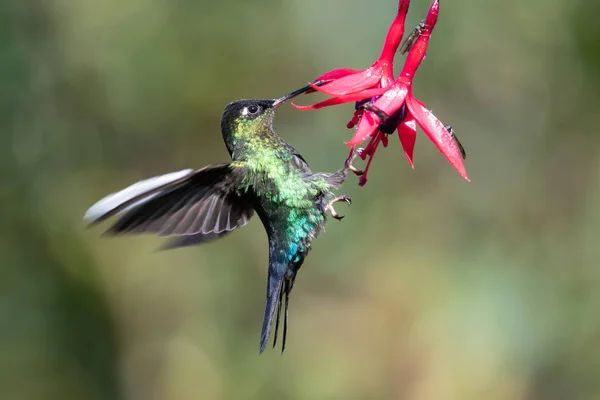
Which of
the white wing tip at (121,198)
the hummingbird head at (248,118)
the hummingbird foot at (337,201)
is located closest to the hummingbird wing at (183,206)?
the white wing tip at (121,198)

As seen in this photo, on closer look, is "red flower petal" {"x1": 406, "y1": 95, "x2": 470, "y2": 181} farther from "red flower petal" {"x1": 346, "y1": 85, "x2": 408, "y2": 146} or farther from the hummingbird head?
the hummingbird head

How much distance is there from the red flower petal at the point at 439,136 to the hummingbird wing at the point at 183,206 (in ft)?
1.43

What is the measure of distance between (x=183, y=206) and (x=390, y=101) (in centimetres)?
53

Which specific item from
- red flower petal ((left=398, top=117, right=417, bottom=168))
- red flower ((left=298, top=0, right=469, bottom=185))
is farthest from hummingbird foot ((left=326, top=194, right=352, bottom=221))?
red flower petal ((left=398, top=117, right=417, bottom=168))

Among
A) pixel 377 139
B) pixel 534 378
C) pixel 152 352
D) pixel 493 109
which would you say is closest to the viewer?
pixel 377 139

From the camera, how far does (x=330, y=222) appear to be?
11.0ft

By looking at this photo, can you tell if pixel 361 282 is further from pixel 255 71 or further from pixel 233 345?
pixel 255 71

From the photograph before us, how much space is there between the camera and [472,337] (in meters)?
3.08

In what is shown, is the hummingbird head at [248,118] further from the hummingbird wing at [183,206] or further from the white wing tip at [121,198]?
the white wing tip at [121,198]

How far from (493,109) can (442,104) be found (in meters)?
0.24

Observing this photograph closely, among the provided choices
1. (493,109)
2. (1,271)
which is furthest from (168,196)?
(1,271)

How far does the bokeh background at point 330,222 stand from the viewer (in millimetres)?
3135

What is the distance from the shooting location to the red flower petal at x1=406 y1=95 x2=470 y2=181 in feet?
4.00

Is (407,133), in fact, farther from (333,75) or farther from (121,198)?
(121,198)
